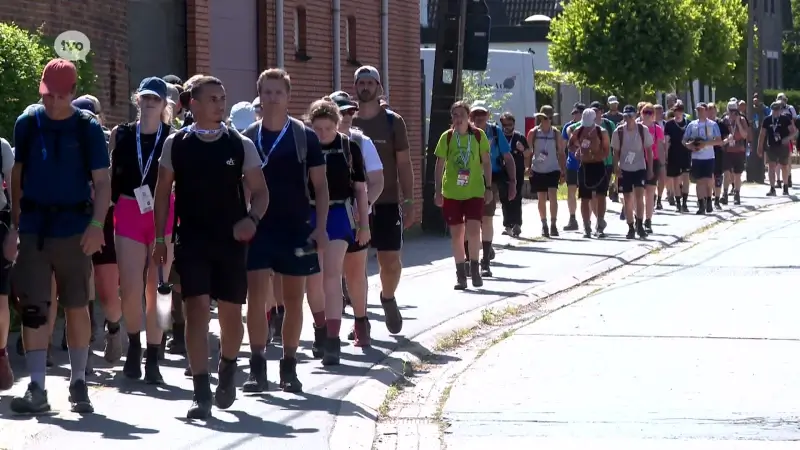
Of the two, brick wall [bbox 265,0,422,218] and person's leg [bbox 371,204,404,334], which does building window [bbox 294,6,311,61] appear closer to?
brick wall [bbox 265,0,422,218]

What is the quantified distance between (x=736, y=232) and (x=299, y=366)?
13.9 meters

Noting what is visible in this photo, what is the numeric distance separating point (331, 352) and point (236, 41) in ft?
32.2

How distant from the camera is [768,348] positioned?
10969 millimetres

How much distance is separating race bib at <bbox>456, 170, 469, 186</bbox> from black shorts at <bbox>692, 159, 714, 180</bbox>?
11738mm

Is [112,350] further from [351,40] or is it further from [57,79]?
[351,40]

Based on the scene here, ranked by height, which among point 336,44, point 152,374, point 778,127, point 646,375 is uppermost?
point 336,44

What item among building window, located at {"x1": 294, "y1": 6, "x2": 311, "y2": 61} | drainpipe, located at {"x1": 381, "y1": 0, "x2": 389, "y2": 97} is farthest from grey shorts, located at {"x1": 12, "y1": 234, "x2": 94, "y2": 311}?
drainpipe, located at {"x1": 381, "y1": 0, "x2": 389, "y2": 97}

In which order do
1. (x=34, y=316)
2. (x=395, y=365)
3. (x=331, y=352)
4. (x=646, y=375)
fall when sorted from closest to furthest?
(x=34, y=316) < (x=646, y=375) < (x=331, y=352) < (x=395, y=365)

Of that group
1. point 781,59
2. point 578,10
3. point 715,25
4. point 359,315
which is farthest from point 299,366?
point 781,59

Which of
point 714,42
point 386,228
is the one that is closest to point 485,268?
point 386,228

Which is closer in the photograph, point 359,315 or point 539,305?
point 359,315

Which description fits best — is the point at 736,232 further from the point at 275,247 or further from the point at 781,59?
the point at 781,59

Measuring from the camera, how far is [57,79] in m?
8.18

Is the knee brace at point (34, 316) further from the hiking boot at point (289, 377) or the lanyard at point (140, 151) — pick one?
the hiking boot at point (289, 377)
